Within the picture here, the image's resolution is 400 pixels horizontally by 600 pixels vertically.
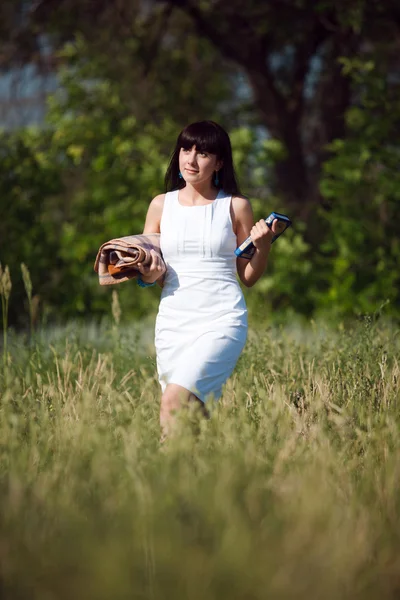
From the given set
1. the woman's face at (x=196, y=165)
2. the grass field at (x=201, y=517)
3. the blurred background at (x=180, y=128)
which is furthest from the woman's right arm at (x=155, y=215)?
the blurred background at (x=180, y=128)

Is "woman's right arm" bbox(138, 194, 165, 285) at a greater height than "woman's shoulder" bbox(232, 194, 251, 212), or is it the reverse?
"woman's shoulder" bbox(232, 194, 251, 212)

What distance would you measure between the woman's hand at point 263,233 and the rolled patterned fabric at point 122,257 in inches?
18.3

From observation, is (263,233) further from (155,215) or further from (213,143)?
(155,215)

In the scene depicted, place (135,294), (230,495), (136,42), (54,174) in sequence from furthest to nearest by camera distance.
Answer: (136,42) → (135,294) → (54,174) → (230,495)

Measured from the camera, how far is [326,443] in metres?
3.38

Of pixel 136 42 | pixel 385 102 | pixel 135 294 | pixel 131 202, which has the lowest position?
pixel 135 294

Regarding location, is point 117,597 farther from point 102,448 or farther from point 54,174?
point 54,174

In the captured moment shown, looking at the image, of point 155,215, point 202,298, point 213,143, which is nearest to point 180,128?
point 155,215

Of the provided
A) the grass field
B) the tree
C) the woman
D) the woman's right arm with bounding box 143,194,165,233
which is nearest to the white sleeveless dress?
the woman

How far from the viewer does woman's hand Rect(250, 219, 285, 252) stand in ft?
13.5

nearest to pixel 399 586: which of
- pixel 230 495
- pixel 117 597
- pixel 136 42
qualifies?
pixel 230 495

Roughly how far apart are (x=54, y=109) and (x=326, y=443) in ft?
25.3

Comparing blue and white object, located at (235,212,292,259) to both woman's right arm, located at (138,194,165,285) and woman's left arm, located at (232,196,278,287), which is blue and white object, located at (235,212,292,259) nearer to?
woman's left arm, located at (232,196,278,287)

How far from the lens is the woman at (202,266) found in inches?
159
